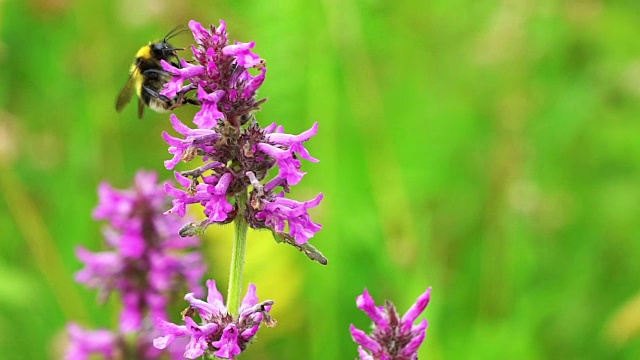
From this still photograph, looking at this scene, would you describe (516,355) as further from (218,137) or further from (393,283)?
(218,137)

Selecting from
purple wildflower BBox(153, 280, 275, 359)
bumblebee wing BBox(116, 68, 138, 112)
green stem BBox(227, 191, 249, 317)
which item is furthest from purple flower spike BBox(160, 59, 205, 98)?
bumblebee wing BBox(116, 68, 138, 112)

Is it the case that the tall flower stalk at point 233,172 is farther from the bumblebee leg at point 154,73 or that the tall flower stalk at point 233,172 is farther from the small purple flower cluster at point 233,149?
the bumblebee leg at point 154,73

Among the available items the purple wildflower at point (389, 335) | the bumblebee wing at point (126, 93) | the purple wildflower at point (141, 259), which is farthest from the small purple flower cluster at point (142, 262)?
the purple wildflower at point (389, 335)

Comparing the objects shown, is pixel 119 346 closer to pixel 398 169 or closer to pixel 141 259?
pixel 141 259

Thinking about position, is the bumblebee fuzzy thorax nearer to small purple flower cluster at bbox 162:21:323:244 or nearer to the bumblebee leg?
the bumblebee leg

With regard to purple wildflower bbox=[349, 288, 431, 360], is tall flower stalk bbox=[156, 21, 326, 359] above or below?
above

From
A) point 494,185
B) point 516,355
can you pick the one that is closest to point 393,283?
point 516,355

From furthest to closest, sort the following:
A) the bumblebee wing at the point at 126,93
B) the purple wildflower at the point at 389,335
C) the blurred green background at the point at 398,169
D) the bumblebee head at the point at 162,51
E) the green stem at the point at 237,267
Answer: the blurred green background at the point at 398,169, the bumblebee wing at the point at 126,93, the bumblebee head at the point at 162,51, the green stem at the point at 237,267, the purple wildflower at the point at 389,335
